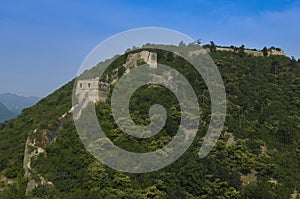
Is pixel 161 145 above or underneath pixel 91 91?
underneath

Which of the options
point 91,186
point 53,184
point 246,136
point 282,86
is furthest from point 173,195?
point 282,86

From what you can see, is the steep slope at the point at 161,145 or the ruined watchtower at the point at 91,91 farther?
the ruined watchtower at the point at 91,91

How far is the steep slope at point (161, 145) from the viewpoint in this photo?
2164 centimetres

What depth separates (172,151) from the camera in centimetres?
2395

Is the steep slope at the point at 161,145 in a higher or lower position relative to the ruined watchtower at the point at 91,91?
lower

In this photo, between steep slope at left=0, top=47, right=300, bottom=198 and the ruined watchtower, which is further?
the ruined watchtower

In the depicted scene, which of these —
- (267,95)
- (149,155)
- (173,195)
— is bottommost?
(173,195)

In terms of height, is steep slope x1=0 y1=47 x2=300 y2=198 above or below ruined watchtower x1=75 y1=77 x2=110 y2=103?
below

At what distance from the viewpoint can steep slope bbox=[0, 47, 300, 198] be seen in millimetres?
21641

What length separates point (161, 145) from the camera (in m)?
24.3

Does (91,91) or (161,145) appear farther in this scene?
(91,91)

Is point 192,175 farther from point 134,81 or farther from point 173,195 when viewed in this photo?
point 134,81

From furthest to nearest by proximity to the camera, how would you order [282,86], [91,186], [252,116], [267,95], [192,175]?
1. [282,86]
2. [267,95]
3. [252,116]
4. [192,175]
5. [91,186]

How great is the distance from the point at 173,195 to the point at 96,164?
4.10 m
